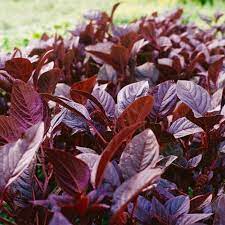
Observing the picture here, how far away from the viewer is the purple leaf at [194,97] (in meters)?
1.42

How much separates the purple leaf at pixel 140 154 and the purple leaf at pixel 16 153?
0.20 metres

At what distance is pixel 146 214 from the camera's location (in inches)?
45.8

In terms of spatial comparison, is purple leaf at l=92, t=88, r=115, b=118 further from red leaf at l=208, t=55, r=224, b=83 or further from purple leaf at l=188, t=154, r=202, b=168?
red leaf at l=208, t=55, r=224, b=83

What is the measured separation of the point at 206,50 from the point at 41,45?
2.83 ft

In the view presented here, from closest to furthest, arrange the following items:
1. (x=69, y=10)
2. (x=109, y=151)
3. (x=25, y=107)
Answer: (x=109, y=151) < (x=25, y=107) < (x=69, y=10)

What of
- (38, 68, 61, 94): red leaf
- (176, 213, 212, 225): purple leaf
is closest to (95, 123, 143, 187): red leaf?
→ (176, 213, 212, 225): purple leaf

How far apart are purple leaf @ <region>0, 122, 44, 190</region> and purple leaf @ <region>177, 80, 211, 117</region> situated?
1.65 ft

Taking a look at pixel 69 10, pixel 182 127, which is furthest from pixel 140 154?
pixel 69 10

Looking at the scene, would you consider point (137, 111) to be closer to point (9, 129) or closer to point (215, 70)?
point (9, 129)

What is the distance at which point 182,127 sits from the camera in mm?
1440

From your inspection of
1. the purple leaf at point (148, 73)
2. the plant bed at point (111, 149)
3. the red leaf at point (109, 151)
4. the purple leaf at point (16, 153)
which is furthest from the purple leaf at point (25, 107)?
the purple leaf at point (148, 73)

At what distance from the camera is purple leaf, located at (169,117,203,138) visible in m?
1.42

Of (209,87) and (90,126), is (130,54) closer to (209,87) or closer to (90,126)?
(209,87)

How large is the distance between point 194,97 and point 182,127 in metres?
0.09
